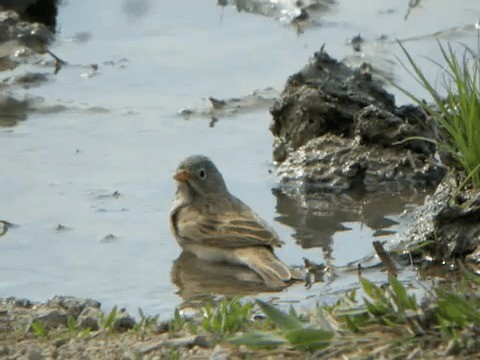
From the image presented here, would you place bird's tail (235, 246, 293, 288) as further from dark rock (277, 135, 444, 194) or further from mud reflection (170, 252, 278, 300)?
dark rock (277, 135, 444, 194)

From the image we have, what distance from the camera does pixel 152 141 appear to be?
11039 mm

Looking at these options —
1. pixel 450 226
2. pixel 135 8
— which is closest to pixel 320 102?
pixel 450 226

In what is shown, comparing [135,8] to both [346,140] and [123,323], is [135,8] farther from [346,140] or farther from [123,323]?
[123,323]

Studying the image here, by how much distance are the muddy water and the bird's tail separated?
16 centimetres

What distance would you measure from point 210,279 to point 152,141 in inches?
92.3

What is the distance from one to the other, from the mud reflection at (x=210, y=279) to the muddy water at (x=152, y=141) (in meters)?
0.04

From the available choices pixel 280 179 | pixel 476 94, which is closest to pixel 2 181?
pixel 280 179

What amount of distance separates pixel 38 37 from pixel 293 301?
6.28 metres

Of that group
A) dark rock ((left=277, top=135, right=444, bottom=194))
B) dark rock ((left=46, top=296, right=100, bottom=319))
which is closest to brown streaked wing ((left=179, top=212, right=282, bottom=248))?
dark rock ((left=277, top=135, right=444, bottom=194))

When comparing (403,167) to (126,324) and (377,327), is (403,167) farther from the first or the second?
(377,327)

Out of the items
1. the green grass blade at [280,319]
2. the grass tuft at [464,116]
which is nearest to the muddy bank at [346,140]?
the grass tuft at [464,116]

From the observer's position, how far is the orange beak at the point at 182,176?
389 inches

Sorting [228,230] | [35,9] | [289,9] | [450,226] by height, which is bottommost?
[450,226]

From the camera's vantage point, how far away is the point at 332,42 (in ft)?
43.0
